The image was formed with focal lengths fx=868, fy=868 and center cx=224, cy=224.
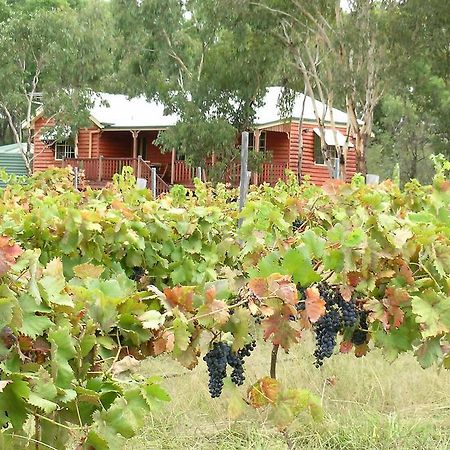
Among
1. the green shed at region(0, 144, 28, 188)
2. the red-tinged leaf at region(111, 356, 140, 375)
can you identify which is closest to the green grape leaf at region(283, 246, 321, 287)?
the red-tinged leaf at region(111, 356, 140, 375)

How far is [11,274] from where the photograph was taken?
2457 mm

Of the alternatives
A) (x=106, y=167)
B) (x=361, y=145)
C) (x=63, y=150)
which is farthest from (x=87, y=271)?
(x=63, y=150)

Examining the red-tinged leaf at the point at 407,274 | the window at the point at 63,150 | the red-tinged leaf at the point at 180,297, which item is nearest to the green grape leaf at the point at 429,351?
the red-tinged leaf at the point at 407,274

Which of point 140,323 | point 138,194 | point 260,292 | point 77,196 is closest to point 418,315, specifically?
point 260,292

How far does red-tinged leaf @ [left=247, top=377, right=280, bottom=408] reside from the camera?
131 inches

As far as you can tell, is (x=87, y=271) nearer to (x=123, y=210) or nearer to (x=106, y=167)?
(x=123, y=210)

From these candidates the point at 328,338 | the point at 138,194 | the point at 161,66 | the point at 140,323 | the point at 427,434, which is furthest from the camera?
the point at 161,66

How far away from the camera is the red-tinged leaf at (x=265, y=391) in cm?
334

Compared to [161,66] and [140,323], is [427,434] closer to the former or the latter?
[140,323]

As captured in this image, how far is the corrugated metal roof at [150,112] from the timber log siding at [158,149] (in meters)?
0.44

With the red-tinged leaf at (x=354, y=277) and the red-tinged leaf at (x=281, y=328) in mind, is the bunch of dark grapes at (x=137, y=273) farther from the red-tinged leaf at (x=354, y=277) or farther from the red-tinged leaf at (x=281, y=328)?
the red-tinged leaf at (x=281, y=328)

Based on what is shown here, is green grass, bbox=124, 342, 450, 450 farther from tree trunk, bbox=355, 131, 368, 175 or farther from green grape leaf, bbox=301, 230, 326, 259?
tree trunk, bbox=355, 131, 368, 175

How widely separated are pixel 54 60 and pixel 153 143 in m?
5.61

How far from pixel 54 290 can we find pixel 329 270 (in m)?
1.82
